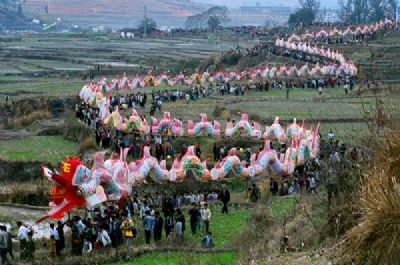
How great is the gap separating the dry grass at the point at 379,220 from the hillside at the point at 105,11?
14897 centimetres

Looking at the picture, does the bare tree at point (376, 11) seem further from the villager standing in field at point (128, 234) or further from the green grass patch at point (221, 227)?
the villager standing in field at point (128, 234)

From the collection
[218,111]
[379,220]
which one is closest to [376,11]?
[218,111]

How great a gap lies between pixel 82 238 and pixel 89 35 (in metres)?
95.2

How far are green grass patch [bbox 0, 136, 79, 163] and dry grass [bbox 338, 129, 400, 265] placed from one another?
18842 millimetres

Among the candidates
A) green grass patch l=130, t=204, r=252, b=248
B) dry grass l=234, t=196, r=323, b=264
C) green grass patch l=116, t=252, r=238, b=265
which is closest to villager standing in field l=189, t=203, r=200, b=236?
green grass patch l=130, t=204, r=252, b=248

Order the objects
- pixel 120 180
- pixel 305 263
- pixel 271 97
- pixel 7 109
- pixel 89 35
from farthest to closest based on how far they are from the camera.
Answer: pixel 89 35, pixel 271 97, pixel 7 109, pixel 120 180, pixel 305 263

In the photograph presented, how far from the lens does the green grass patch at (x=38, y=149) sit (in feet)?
87.4

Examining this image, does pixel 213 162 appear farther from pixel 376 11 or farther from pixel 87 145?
pixel 376 11

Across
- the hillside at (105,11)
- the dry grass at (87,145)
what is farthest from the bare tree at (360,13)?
the hillside at (105,11)

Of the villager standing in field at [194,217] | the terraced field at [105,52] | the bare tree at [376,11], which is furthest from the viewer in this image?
the bare tree at [376,11]

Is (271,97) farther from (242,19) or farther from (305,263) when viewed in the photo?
(242,19)

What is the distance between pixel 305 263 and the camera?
8609 mm

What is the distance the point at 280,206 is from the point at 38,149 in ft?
41.7

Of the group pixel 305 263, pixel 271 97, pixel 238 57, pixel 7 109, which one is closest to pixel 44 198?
pixel 305 263
